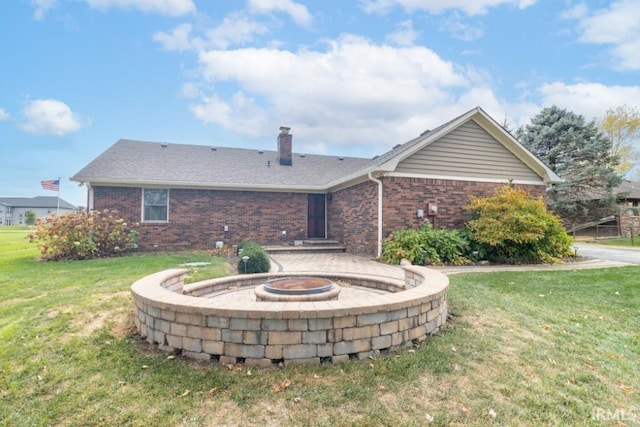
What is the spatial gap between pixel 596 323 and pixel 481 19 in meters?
9.76

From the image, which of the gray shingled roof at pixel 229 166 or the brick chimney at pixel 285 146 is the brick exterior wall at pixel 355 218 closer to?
the gray shingled roof at pixel 229 166

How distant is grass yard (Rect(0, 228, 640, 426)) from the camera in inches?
86.7

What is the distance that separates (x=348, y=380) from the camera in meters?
2.60

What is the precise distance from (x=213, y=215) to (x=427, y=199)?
25.9 feet

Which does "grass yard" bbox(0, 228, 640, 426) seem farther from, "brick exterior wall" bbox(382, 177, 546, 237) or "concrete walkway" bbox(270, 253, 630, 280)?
"brick exterior wall" bbox(382, 177, 546, 237)

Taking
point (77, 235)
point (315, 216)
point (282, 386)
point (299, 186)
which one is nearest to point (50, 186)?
point (77, 235)

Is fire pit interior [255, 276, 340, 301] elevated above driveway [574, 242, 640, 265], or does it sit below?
above

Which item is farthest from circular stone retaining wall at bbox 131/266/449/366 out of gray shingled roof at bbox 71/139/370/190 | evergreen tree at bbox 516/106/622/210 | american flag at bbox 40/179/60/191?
evergreen tree at bbox 516/106/622/210

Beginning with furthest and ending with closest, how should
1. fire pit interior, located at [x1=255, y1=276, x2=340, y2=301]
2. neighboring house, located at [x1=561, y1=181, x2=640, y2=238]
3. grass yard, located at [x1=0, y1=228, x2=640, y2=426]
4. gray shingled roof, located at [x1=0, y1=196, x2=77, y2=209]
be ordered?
gray shingled roof, located at [x1=0, y1=196, x2=77, y2=209] < neighboring house, located at [x1=561, y1=181, x2=640, y2=238] < fire pit interior, located at [x1=255, y1=276, x2=340, y2=301] < grass yard, located at [x1=0, y1=228, x2=640, y2=426]

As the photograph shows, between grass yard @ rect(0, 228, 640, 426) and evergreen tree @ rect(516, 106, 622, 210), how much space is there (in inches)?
760

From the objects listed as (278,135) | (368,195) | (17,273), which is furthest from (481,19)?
(17,273)

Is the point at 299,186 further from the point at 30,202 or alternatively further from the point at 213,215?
the point at 30,202

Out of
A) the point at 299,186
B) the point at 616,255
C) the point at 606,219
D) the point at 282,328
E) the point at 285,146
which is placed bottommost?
the point at 616,255

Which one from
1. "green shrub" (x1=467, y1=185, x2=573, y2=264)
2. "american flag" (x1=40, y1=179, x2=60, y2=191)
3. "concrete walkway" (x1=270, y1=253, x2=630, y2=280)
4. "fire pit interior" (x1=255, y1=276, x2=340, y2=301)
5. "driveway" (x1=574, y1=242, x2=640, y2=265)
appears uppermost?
"american flag" (x1=40, y1=179, x2=60, y2=191)
